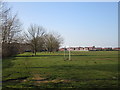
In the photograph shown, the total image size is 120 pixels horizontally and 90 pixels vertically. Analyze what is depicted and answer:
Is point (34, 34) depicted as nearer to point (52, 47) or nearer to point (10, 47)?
point (52, 47)

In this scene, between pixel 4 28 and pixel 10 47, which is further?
pixel 10 47

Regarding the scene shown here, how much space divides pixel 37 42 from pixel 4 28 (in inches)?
1055

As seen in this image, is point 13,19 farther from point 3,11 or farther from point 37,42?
point 37,42

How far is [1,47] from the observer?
27.9 meters

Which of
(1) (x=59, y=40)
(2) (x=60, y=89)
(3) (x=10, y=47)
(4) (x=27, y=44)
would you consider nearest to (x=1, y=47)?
(3) (x=10, y=47)

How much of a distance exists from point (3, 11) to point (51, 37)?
1973 inches

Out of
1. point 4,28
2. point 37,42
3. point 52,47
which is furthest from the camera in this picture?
point 52,47

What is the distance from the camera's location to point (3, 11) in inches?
1033

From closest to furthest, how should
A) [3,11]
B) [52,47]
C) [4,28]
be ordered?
[3,11]
[4,28]
[52,47]

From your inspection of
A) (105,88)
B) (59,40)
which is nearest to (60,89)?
(105,88)

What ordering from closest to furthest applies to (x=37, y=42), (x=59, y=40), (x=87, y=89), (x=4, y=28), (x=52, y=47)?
(x=87, y=89) → (x=4, y=28) → (x=37, y=42) → (x=52, y=47) → (x=59, y=40)

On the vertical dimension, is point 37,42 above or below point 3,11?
below

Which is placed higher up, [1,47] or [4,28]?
[4,28]

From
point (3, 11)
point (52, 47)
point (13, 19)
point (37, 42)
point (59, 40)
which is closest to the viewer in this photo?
point (3, 11)
